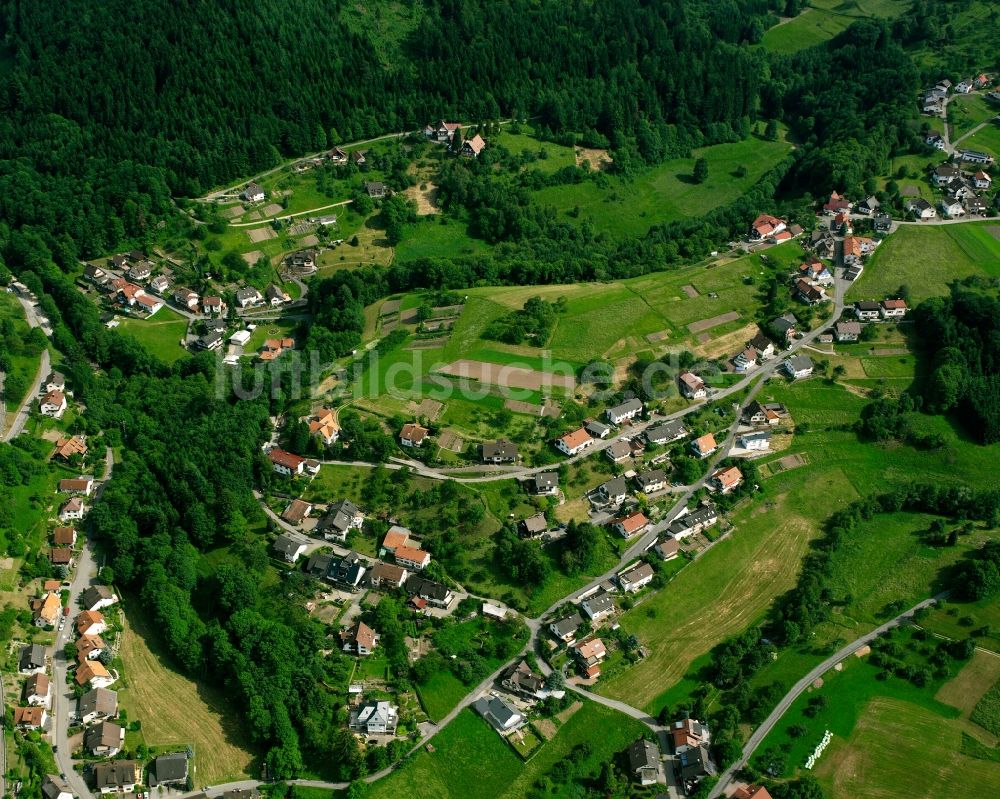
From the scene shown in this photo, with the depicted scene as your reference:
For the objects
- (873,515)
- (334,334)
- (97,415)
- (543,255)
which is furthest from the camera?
(543,255)

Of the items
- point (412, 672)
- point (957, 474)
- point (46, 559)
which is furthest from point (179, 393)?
point (957, 474)

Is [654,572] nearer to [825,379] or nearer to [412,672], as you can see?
[412,672]

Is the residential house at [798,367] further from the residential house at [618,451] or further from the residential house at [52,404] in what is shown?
the residential house at [52,404]

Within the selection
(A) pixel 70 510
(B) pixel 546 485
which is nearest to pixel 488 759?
(B) pixel 546 485

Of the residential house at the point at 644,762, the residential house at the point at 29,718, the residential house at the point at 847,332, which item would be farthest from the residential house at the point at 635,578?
the residential house at the point at 29,718

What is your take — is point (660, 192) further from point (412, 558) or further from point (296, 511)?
point (412, 558)
